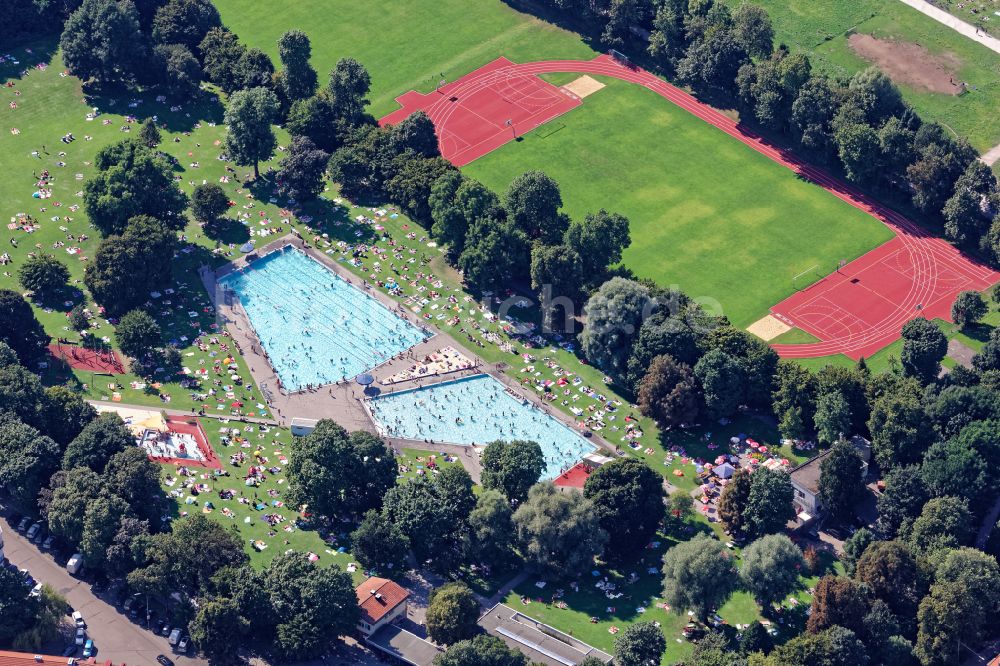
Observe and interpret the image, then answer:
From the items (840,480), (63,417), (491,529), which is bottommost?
(840,480)

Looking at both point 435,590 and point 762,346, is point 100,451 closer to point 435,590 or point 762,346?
point 435,590

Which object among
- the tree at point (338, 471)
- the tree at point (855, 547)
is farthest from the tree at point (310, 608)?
the tree at point (855, 547)

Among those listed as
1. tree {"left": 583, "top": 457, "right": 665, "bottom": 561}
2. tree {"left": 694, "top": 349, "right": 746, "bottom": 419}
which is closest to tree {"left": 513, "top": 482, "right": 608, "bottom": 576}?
tree {"left": 583, "top": 457, "right": 665, "bottom": 561}

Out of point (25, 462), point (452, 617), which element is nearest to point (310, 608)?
point (452, 617)

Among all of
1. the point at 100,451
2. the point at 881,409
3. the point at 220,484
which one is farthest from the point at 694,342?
the point at 100,451

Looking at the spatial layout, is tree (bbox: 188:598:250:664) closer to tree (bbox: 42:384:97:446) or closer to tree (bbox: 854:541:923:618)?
tree (bbox: 42:384:97:446)

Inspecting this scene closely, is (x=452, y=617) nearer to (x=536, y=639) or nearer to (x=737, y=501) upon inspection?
(x=536, y=639)
